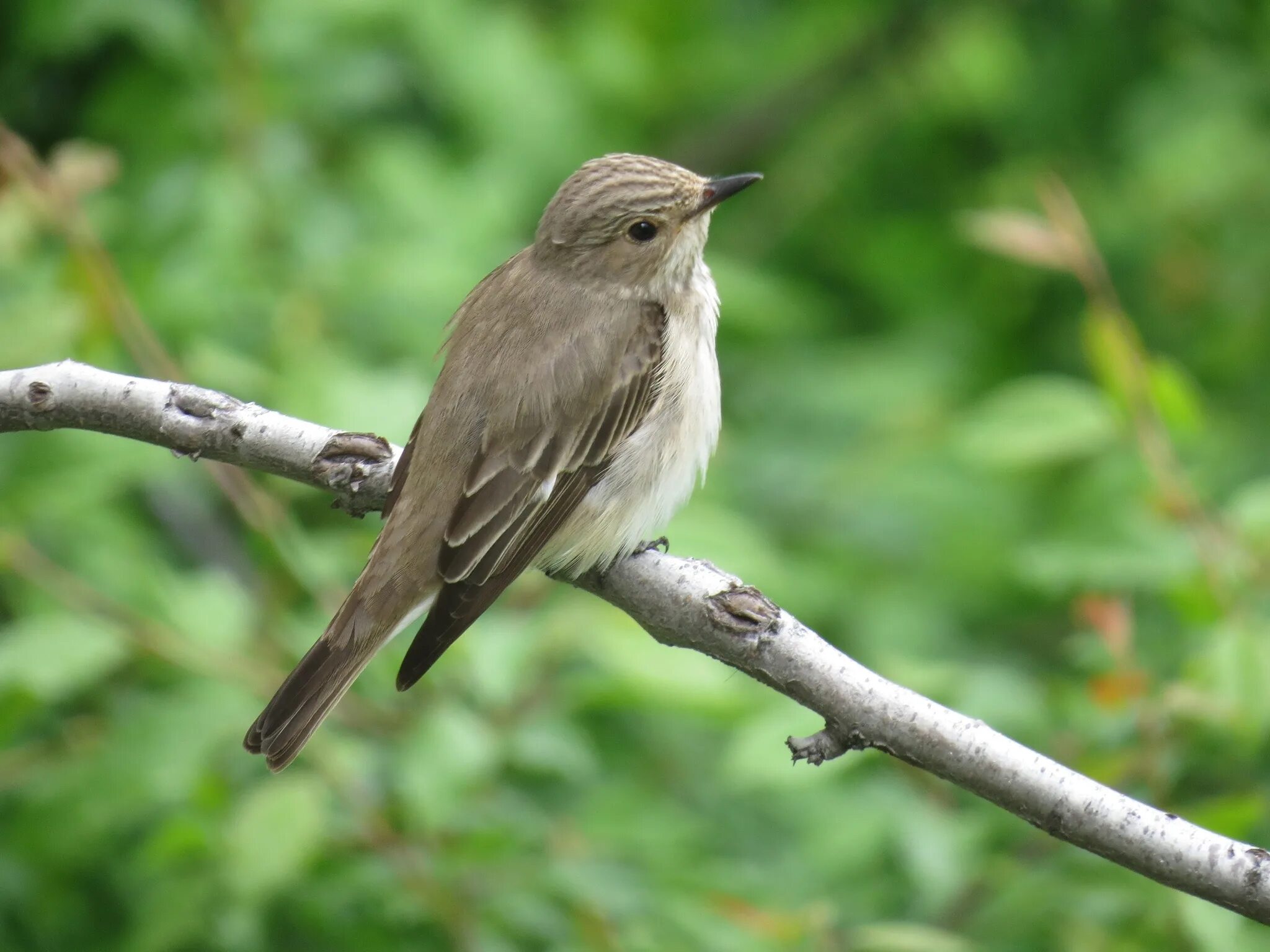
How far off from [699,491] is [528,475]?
1.27 m

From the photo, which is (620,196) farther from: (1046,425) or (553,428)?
(1046,425)

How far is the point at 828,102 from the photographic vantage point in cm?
745

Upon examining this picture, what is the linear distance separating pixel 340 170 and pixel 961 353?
285 cm

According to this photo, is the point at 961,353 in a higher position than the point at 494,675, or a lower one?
higher

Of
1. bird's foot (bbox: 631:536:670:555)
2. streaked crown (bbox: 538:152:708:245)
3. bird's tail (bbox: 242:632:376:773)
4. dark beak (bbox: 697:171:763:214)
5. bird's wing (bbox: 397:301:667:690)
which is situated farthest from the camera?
streaked crown (bbox: 538:152:708:245)

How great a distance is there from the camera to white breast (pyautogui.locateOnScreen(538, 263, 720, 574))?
12.8 ft

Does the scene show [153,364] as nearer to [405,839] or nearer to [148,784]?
[148,784]

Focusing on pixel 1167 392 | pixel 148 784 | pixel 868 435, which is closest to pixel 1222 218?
pixel 868 435

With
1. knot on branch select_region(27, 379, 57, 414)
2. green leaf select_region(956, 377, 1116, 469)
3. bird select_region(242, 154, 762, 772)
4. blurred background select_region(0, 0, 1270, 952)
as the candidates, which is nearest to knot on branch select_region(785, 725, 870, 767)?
blurred background select_region(0, 0, 1270, 952)

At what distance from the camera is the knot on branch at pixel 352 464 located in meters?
3.44

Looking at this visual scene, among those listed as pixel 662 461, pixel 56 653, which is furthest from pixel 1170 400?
pixel 56 653

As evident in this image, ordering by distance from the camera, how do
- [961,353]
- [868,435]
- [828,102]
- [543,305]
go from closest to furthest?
[543,305]
[868,435]
[961,353]
[828,102]

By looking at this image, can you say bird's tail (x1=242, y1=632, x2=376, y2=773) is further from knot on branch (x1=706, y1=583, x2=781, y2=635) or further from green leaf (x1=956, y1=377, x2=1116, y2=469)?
green leaf (x1=956, y1=377, x2=1116, y2=469)

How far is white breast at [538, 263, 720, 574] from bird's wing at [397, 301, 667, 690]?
40 mm
